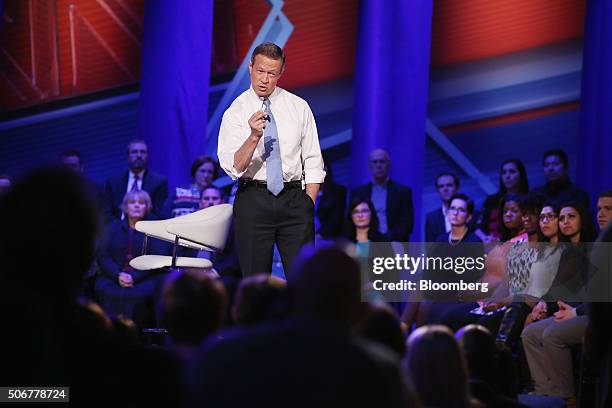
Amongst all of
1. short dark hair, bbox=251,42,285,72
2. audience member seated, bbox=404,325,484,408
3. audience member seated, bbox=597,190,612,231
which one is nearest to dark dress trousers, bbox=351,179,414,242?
audience member seated, bbox=597,190,612,231

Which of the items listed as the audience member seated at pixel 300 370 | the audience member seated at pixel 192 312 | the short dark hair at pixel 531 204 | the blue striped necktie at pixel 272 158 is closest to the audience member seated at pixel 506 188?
the short dark hair at pixel 531 204

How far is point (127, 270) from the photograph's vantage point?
6051mm

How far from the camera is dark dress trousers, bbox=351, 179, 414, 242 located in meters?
6.50

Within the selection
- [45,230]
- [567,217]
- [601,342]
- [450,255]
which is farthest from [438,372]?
[450,255]

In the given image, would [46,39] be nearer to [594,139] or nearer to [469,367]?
[594,139]

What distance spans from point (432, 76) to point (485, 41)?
1.92 feet

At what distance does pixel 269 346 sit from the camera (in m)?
1.30

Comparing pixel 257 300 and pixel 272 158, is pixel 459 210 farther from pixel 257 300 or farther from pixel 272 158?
pixel 257 300

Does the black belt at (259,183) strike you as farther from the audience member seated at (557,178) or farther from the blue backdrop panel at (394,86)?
the blue backdrop panel at (394,86)

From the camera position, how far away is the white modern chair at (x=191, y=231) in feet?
14.8

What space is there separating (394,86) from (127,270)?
9.35 feet

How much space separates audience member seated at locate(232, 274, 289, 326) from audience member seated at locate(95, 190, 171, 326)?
3.68 metres

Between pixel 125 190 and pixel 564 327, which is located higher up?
pixel 125 190

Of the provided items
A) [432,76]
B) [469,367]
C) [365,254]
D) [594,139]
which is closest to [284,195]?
[469,367]
